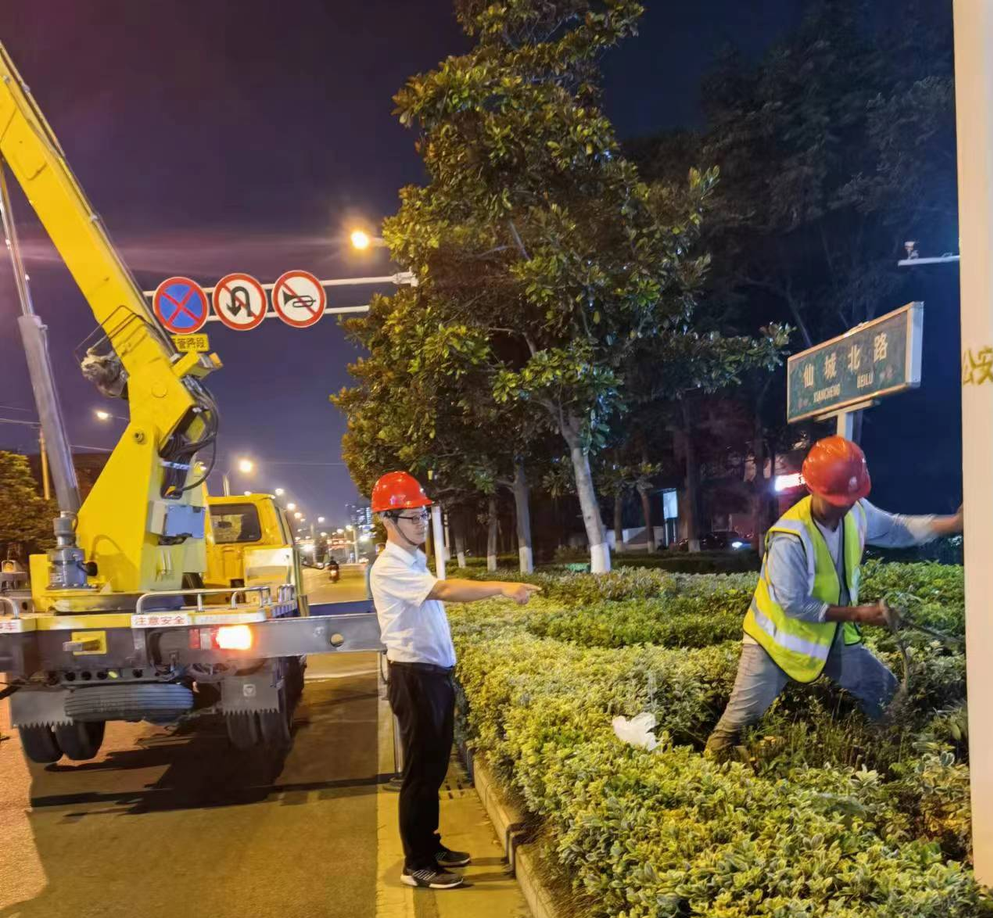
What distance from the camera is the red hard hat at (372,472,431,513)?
4324mm

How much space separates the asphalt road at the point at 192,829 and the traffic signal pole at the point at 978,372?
2985mm

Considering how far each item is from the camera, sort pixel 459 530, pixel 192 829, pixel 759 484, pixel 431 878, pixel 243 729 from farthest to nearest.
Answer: pixel 459 530 < pixel 759 484 < pixel 243 729 < pixel 192 829 < pixel 431 878

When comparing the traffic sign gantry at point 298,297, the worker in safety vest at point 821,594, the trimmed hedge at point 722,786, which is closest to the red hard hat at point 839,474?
the worker in safety vest at point 821,594

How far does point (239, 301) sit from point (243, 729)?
19.8 feet

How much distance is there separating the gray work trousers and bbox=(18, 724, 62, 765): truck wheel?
5079 mm

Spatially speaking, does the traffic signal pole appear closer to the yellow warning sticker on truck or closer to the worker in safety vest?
the worker in safety vest

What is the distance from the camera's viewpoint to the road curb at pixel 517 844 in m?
3.55

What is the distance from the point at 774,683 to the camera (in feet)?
12.7

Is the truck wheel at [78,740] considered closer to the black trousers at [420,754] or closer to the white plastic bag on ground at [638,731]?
the black trousers at [420,754]

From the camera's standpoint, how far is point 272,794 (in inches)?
234

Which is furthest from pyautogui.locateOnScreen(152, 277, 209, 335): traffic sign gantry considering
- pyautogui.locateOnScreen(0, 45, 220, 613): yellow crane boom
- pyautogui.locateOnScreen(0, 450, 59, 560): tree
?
pyautogui.locateOnScreen(0, 450, 59, 560): tree

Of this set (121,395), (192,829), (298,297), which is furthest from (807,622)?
(298,297)

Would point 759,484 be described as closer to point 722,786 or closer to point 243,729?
point 243,729

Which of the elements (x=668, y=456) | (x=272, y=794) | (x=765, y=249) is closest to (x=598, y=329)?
(x=272, y=794)
